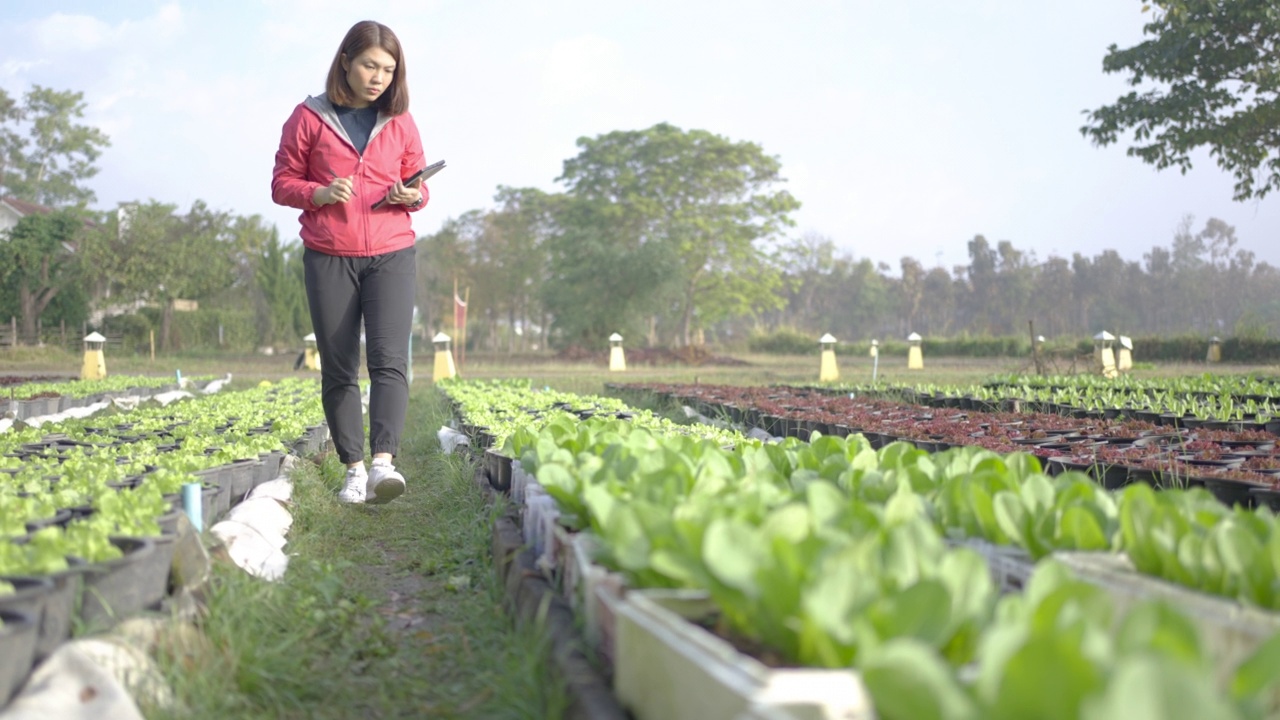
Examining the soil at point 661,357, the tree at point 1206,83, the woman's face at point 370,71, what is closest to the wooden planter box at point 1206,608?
the woman's face at point 370,71

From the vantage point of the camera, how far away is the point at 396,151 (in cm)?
378

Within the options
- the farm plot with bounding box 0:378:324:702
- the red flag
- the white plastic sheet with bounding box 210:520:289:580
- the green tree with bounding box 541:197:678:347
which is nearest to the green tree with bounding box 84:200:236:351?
the red flag

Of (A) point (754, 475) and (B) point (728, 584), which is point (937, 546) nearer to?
(B) point (728, 584)

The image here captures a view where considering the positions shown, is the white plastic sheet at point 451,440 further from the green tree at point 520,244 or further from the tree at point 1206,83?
the green tree at point 520,244

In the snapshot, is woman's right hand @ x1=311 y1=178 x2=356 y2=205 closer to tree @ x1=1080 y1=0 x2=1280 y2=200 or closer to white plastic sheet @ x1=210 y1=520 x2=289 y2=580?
white plastic sheet @ x1=210 y1=520 x2=289 y2=580

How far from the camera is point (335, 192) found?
3443 millimetres

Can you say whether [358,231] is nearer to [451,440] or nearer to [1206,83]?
[451,440]

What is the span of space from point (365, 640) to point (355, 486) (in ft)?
4.97

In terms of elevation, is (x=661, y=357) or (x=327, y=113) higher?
(x=327, y=113)

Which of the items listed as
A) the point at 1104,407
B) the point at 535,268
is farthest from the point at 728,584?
the point at 535,268

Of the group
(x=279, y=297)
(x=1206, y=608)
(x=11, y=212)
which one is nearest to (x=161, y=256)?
(x=279, y=297)

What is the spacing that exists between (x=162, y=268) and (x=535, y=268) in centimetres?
1509

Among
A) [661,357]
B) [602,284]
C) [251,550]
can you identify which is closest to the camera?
[251,550]

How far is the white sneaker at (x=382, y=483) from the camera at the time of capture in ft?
11.8
